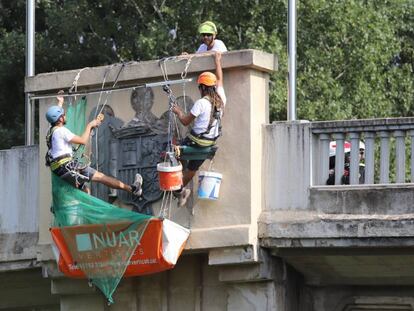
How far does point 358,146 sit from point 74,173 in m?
3.32

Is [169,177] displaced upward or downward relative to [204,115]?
downward

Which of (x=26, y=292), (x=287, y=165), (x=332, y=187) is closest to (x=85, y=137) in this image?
(x=287, y=165)

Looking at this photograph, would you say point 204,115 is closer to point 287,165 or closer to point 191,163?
point 191,163

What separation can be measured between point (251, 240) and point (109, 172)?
6.70 ft

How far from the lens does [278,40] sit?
1017 inches

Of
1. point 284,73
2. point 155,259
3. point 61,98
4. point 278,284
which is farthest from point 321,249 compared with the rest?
point 284,73

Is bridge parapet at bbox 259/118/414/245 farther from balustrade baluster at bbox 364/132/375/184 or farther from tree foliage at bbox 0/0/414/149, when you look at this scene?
tree foliage at bbox 0/0/414/149

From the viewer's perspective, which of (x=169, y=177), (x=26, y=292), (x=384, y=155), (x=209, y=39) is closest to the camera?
(x=384, y=155)

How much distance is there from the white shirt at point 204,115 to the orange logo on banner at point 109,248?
1117 mm

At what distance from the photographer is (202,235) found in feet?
52.1

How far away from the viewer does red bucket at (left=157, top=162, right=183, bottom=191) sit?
618 inches

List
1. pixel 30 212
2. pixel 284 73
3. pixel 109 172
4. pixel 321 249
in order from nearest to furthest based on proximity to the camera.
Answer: pixel 321 249 < pixel 109 172 < pixel 30 212 < pixel 284 73

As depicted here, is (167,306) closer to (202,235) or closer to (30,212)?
(202,235)

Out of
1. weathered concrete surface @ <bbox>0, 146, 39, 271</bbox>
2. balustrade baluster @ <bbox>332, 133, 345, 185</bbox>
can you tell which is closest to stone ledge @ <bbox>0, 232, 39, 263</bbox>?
weathered concrete surface @ <bbox>0, 146, 39, 271</bbox>
